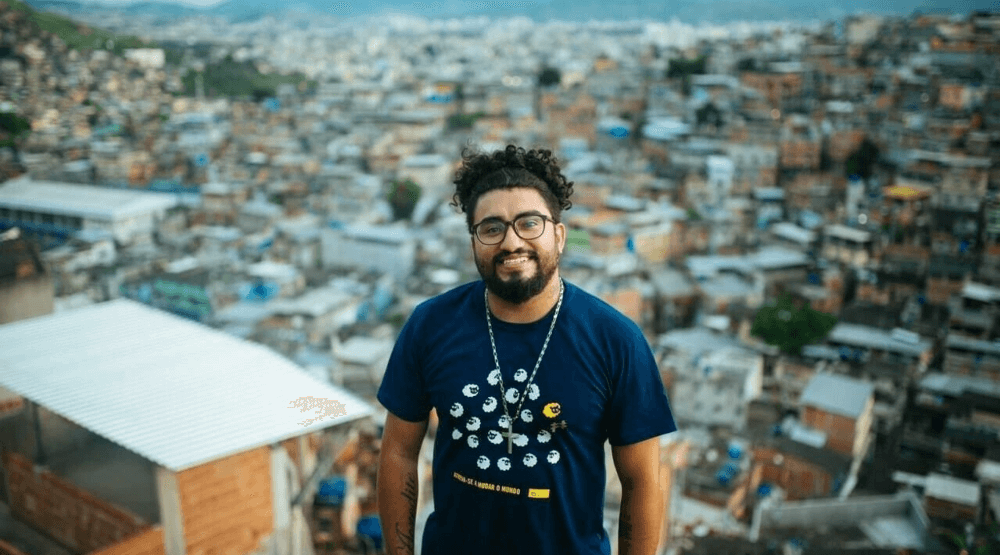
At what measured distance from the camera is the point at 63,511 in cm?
271

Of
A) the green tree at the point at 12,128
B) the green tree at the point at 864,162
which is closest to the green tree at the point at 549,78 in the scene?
the green tree at the point at 864,162

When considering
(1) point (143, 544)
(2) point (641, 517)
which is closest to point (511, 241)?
(2) point (641, 517)

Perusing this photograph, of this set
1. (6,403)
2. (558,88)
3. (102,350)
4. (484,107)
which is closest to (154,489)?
(102,350)

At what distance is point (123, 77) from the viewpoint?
69.4 feet

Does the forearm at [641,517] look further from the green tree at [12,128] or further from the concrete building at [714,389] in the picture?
the green tree at [12,128]

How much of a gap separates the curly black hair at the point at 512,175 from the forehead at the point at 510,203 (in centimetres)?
1

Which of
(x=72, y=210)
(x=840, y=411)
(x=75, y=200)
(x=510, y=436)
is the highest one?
(x=510, y=436)

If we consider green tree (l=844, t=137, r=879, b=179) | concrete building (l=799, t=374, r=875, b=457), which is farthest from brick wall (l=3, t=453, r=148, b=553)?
green tree (l=844, t=137, r=879, b=179)

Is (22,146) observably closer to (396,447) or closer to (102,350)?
(102,350)

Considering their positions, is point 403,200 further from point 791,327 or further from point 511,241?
point 511,241

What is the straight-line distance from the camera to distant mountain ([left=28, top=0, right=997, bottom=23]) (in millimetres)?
75450

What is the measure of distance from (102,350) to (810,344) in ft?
37.4

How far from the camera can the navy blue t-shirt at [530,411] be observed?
1349 mm

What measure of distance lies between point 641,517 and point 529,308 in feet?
1.41
